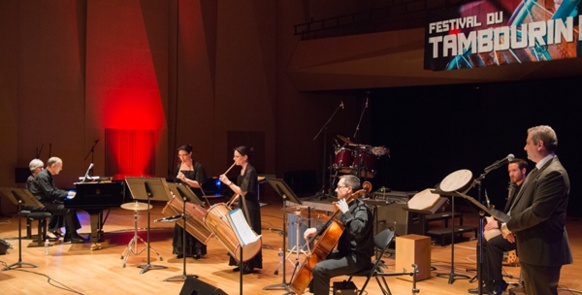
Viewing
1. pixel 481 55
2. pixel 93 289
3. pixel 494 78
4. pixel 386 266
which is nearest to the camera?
pixel 93 289

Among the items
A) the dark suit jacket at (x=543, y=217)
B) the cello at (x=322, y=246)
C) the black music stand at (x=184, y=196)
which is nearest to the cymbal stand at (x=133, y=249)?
the black music stand at (x=184, y=196)

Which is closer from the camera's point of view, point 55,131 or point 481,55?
point 481,55

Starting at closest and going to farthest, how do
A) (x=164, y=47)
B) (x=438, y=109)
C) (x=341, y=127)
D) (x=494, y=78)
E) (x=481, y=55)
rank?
(x=481, y=55) → (x=494, y=78) → (x=164, y=47) → (x=438, y=109) → (x=341, y=127)

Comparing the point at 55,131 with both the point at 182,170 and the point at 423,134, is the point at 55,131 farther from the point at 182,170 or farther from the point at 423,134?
the point at 423,134

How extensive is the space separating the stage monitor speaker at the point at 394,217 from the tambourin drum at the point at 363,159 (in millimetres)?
2696

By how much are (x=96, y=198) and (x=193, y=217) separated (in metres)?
2.26

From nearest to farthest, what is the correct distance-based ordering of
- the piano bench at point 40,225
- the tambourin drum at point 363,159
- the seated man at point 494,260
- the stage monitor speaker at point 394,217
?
1. the seated man at point 494,260
2. the stage monitor speaker at point 394,217
3. the piano bench at point 40,225
4. the tambourin drum at point 363,159

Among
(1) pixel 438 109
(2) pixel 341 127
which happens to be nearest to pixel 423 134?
(1) pixel 438 109

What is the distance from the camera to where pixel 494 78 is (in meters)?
12.5

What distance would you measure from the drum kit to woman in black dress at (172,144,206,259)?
4.17 meters

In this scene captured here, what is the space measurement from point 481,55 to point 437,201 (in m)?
3.14

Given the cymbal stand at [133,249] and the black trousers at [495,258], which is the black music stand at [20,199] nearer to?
the cymbal stand at [133,249]

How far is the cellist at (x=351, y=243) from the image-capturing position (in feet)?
18.0

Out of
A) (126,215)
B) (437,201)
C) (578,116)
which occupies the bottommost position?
(126,215)
